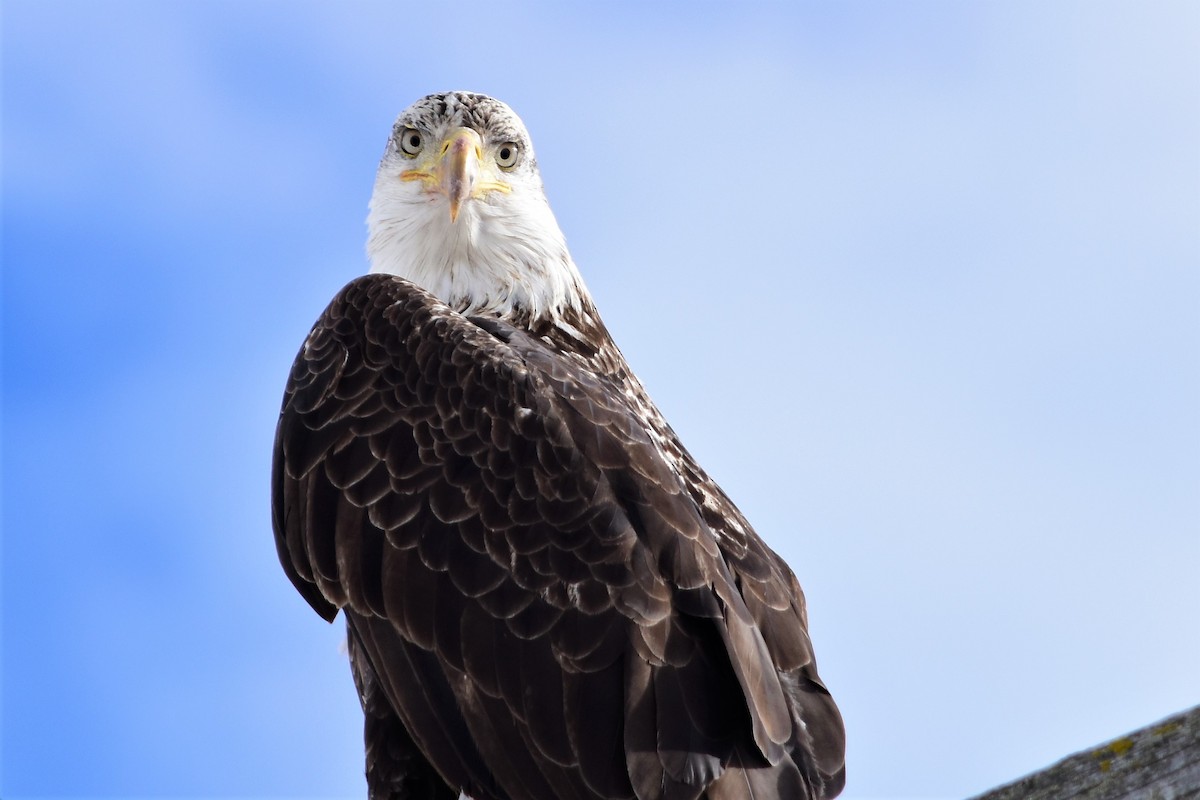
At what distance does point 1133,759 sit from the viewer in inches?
157

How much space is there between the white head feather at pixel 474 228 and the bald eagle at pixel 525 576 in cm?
29

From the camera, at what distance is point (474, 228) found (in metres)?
6.89

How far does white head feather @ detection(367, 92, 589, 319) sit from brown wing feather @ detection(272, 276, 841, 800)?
2.06ft

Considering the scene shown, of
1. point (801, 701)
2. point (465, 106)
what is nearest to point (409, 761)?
point (801, 701)

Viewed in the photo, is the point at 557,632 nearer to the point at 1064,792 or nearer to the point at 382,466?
the point at 382,466

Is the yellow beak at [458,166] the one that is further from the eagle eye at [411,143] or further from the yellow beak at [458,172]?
the eagle eye at [411,143]

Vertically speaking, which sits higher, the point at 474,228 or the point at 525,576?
the point at 474,228

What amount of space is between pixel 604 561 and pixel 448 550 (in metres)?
0.62

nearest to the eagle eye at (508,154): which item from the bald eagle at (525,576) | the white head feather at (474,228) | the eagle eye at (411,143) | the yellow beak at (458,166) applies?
the white head feather at (474,228)

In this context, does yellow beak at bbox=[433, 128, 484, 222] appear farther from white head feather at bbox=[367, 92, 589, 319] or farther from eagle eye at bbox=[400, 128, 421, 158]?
eagle eye at bbox=[400, 128, 421, 158]

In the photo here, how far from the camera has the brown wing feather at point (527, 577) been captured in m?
5.00

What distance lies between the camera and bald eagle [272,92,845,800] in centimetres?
500

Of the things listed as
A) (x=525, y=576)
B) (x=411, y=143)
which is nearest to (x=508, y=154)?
(x=411, y=143)

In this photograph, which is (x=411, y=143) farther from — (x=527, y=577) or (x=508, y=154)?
(x=527, y=577)
